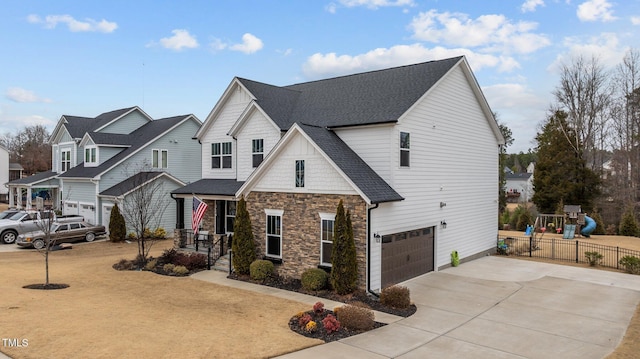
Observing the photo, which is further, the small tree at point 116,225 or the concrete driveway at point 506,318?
the small tree at point 116,225

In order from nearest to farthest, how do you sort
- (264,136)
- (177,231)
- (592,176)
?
1. (264,136)
2. (177,231)
3. (592,176)

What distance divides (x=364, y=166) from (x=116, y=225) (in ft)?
60.3

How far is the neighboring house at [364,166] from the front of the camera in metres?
16.0

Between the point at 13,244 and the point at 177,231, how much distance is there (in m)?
12.9

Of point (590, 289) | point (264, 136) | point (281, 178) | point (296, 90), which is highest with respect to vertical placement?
point (296, 90)

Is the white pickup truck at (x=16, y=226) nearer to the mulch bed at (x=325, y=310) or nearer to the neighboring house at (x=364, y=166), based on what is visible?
the neighboring house at (x=364, y=166)

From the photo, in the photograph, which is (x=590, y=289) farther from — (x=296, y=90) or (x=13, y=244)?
(x=13, y=244)

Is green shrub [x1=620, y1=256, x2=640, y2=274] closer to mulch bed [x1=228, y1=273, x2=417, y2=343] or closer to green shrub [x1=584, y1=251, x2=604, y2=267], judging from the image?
green shrub [x1=584, y1=251, x2=604, y2=267]

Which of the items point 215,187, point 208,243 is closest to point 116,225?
point 208,243

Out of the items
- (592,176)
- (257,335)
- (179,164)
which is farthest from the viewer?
(592,176)

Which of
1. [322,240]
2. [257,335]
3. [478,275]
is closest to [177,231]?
[322,240]

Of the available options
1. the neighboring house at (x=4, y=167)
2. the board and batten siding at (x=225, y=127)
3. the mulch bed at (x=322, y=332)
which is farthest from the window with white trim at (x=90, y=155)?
the neighboring house at (x=4, y=167)

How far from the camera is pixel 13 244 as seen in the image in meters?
27.0

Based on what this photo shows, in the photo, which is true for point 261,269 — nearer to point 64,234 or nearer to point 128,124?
point 64,234
